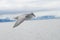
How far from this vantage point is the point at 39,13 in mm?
716

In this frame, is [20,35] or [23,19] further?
[20,35]

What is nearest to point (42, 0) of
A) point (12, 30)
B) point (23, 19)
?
point (23, 19)

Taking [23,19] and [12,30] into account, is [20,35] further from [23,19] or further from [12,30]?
[23,19]

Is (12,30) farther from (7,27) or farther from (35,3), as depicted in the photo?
(35,3)

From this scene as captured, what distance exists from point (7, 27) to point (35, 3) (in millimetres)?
234

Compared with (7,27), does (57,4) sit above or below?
above

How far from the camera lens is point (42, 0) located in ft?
2.36

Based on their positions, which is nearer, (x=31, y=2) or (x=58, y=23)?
(x=31, y=2)

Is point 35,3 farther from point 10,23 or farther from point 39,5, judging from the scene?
point 10,23

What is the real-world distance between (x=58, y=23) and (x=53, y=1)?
15 cm

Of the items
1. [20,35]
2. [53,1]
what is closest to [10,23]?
[20,35]

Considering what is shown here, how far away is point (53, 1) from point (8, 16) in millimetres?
283

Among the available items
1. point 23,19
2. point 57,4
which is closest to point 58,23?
point 57,4

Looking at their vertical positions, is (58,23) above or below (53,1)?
below
